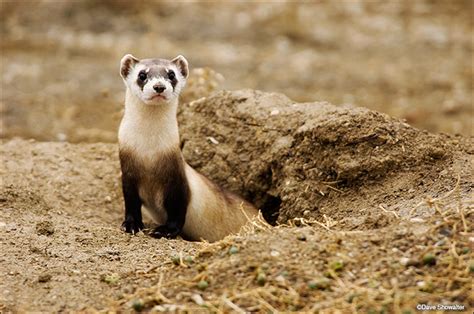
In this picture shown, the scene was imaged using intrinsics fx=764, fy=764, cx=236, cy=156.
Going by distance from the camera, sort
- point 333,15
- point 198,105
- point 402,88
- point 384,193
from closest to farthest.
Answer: point 384,193, point 198,105, point 402,88, point 333,15

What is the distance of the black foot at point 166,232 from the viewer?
231 inches

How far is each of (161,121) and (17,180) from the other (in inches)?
57.8

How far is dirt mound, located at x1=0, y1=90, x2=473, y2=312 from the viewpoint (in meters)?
3.88

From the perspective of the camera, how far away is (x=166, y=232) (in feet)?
19.4

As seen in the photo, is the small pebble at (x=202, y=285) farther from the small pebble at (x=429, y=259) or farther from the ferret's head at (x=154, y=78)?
the ferret's head at (x=154, y=78)

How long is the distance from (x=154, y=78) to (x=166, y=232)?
3.93 feet

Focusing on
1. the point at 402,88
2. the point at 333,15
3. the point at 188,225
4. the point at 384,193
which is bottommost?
the point at 188,225

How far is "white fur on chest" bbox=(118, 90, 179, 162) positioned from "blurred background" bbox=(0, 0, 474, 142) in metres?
5.21

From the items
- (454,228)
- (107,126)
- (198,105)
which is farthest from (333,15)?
(454,228)

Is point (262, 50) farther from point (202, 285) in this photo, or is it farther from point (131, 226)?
point (202, 285)

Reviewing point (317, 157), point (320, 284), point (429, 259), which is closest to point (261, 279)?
point (320, 284)

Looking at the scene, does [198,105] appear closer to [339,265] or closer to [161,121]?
[161,121]

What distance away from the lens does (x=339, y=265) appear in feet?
13.0

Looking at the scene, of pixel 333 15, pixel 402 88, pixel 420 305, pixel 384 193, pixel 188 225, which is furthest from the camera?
pixel 333 15
